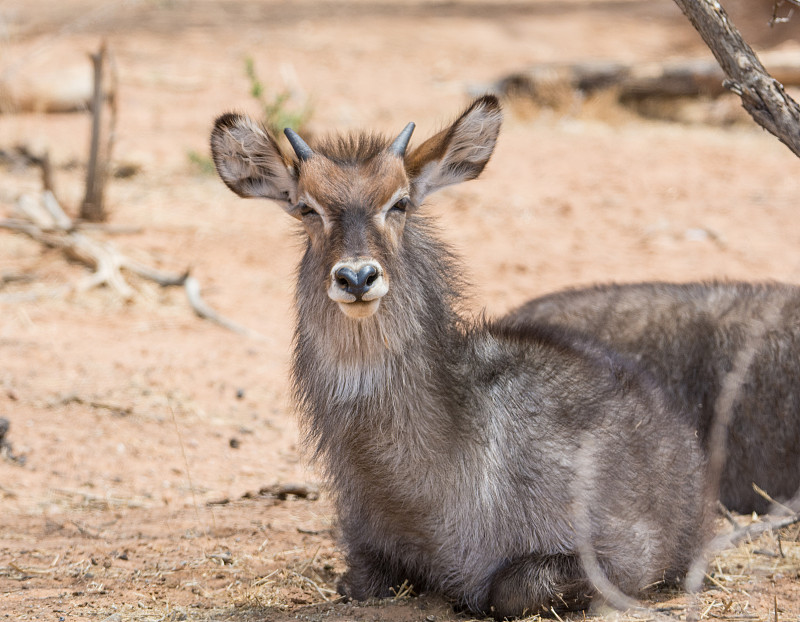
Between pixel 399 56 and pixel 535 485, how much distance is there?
54.6ft

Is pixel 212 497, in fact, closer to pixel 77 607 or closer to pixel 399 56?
pixel 77 607

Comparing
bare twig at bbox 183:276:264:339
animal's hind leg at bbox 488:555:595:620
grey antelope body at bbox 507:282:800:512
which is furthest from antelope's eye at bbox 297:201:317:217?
bare twig at bbox 183:276:264:339

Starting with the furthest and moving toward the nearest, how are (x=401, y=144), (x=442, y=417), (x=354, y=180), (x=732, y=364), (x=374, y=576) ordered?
(x=732, y=364) → (x=374, y=576) → (x=401, y=144) → (x=442, y=417) → (x=354, y=180)

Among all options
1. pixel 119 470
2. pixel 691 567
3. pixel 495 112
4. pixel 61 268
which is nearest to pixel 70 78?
pixel 61 268

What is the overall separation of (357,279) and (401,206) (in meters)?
0.71

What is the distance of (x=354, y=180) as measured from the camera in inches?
178

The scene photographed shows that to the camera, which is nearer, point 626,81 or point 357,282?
point 357,282

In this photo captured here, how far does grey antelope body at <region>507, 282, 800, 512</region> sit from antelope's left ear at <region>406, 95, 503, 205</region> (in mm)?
1553

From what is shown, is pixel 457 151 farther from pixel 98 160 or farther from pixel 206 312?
pixel 98 160

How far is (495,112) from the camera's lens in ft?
16.3

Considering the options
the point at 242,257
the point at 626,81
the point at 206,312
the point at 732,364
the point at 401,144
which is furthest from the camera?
the point at 626,81

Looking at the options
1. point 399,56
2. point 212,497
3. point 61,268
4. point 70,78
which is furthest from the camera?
point 399,56

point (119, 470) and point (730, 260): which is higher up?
point (730, 260)

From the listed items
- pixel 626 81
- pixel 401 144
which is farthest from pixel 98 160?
pixel 626 81
